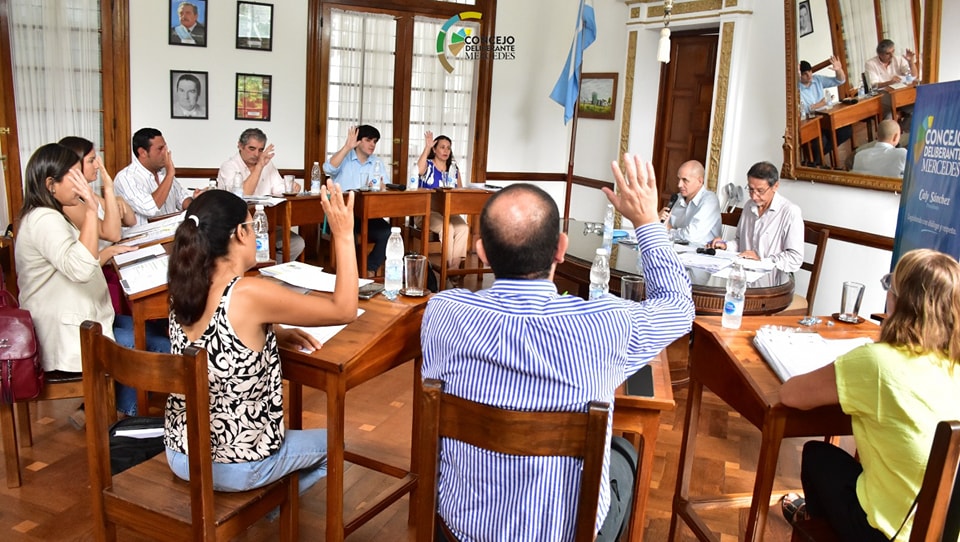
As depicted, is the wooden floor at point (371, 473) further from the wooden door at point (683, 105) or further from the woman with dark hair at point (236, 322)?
the wooden door at point (683, 105)

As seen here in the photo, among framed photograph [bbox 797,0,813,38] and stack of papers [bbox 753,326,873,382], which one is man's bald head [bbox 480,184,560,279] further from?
framed photograph [bbox 797,0,813,38]

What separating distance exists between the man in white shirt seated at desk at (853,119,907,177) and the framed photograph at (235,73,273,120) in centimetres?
492

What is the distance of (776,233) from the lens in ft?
13.9

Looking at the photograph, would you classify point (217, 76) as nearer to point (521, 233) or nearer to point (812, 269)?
point (812, 269)

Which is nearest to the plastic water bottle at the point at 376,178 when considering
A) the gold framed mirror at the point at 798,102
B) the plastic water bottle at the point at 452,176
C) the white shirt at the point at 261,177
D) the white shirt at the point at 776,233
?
the plastic water bottle at the point at 452,176

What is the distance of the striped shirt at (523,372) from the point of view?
1.42 m

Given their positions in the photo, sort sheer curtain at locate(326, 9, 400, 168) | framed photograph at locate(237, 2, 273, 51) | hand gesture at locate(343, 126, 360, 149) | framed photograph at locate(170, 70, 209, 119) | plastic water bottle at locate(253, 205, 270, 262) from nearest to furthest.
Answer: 1. plastic water bottle at locate(253, 205, 270, 262)
2. hand gesture at locate(343, 126, 360, 149)
3. framed photograph at locate(170, 70, 209, 119)
4. framed photograph at locate(237, 2, 273, 51)
5. sheer curtain at locate(326, 9, 400, 168)

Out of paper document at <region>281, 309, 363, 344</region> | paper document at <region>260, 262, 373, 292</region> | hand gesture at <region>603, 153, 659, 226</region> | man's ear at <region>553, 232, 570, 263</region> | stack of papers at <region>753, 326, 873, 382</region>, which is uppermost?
hand gesture at <region>603, 153, 659, 226</region>

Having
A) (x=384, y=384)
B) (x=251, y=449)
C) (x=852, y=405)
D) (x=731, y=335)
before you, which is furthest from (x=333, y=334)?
(x=384, y=384)

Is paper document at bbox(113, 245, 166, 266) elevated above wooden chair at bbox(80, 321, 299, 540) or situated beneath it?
elevated above

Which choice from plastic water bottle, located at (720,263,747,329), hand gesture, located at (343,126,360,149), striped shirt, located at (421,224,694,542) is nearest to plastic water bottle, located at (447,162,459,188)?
hand gesture, located at (343,126,360,149)

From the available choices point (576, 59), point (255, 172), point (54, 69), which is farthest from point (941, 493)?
point (54, 69)

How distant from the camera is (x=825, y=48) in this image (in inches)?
199

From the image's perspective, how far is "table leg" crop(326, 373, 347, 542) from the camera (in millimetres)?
1942
